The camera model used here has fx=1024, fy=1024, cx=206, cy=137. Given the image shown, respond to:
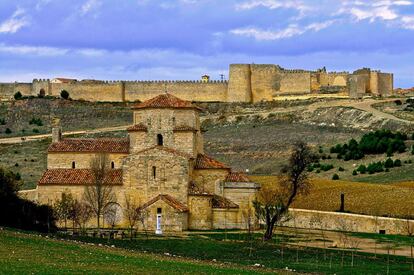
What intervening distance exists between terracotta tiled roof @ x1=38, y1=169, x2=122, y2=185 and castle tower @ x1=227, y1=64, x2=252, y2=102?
56236 mm

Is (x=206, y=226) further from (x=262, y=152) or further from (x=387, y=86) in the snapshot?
(x=387, y=86)

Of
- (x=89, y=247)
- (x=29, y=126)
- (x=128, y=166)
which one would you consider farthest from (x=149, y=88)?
(x=89, y=247)

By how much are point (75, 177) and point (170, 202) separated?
19.0 ft

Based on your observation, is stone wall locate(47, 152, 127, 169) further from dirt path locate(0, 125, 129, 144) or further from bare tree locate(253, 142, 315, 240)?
dirt path locate(0, 125, 129, 144)

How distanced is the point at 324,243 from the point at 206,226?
337 inches

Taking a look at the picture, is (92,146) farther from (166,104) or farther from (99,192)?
(99,192)

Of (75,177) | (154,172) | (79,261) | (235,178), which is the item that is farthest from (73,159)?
(79,261)

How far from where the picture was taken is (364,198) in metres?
52.0

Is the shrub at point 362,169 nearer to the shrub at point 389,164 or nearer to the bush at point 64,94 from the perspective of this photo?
the shrub at point 389,164

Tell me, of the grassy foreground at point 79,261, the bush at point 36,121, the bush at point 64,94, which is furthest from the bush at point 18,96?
the grassy foreground at point 79,261

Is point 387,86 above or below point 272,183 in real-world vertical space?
above

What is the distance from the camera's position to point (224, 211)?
4903 centimetres

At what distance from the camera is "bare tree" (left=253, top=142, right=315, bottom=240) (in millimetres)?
43750

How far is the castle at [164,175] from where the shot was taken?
48.9 meters
